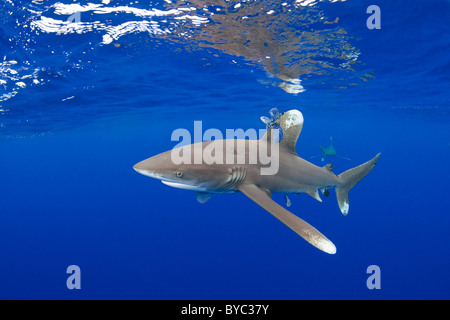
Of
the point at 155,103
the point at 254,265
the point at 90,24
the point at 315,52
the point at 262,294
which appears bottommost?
the point at 262,294

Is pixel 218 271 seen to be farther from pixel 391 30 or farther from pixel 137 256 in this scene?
pixel 391 30

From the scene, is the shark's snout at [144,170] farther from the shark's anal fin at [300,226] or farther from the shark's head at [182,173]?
the shark's anal fin at [300,226]

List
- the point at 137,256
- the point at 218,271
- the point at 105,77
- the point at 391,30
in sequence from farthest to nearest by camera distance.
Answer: the point at 137,256, the point at 218,271, the point at 105,77, the point at 391,30

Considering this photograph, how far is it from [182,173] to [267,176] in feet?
5.16

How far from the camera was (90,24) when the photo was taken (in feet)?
27.7

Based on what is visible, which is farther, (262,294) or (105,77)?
(262,294)

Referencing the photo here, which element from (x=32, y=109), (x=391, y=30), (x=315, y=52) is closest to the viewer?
(x=391, y=30)

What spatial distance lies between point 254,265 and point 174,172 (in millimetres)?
26918

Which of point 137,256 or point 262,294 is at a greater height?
point 137,256

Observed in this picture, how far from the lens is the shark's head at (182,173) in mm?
3414

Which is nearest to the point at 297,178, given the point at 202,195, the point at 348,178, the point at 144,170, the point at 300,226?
the point at 348,178

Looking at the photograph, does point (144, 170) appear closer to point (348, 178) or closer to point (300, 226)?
point (300, 226)

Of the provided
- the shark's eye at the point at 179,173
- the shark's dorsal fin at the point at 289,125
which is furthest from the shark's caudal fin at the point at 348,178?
the shark's eye at the point at 179,173
